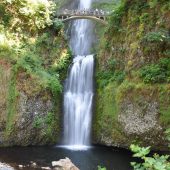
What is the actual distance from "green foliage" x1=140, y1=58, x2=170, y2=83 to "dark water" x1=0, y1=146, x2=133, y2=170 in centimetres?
366

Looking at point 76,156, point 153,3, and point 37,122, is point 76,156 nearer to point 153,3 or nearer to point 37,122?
point 37,122

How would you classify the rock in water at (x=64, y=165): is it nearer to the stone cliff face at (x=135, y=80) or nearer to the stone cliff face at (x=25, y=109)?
the stone cliff face at (x=25, y=109)

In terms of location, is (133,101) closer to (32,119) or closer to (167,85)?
(167,85)

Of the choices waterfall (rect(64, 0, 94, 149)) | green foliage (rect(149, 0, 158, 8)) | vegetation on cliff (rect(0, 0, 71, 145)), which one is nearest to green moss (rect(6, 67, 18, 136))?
vegetation on cliff (rect(0, 0, 71, 145))

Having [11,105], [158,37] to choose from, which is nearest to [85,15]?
[158,37]

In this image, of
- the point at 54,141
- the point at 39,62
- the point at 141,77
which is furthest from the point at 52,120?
the point at 141,77

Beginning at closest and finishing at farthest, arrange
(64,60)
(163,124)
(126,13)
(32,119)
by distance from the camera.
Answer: (163,124) → (32,119) → (126,13) → (64,60)

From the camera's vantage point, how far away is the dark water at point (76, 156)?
46.9ft

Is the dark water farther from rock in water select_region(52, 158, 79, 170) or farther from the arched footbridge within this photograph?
the arched footbridge

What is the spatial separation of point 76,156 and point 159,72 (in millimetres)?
5464

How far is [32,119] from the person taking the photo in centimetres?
1744

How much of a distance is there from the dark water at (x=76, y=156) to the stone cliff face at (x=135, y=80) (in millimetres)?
1034

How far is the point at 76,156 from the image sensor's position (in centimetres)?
1566

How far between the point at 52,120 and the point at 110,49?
5.15 metres
